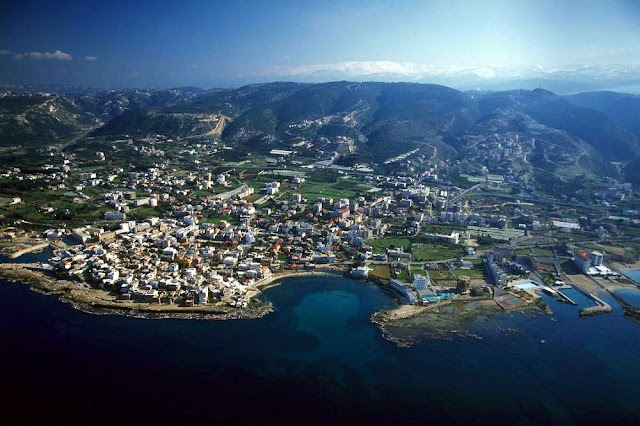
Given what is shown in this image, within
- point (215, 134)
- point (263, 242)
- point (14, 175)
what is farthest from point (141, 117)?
point (263, 242)

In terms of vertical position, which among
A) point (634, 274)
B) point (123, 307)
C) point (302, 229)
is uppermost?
point (123, 307)

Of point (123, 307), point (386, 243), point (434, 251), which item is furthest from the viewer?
point (386, 243)

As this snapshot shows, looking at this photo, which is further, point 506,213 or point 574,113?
point 574,113

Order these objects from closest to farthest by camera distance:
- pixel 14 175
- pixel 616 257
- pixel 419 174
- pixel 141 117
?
pixel 616 257 → pixel 14 175 → pixel 419 174 → pixel 141 117

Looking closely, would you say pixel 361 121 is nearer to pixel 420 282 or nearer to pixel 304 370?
pixel 420 282

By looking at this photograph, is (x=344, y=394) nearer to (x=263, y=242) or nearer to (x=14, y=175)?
(x=263, y=242)

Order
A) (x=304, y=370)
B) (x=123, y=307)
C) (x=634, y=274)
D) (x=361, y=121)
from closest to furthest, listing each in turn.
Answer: (x=304, y=370) → (x=123, y=307) → (x=634, y=274) → (x=361, y=121)

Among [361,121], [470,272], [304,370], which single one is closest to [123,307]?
[304,370]
